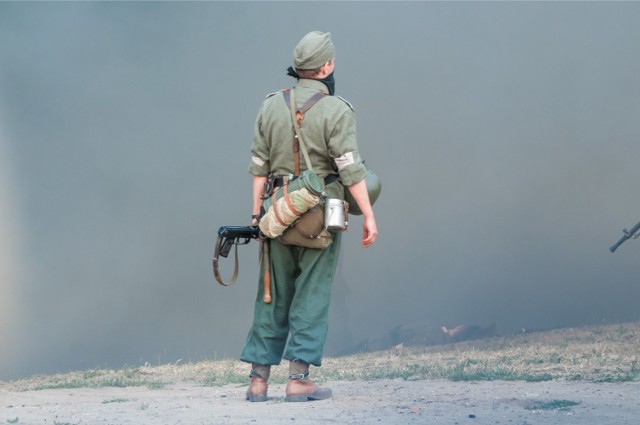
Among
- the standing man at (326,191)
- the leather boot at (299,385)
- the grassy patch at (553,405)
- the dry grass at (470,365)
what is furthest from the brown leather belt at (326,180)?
the dry grass at (470,365)

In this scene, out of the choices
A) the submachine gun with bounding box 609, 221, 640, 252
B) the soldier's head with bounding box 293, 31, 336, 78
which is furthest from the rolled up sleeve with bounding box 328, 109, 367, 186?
the submachine gun with bounding box 609, 221, 640, 252

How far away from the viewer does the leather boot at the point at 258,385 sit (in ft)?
17.6

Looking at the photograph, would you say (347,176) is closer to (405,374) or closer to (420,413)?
(420,413)

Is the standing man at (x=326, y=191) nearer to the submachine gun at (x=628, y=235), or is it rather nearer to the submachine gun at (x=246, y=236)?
the submachine gun at (x=246, y=236)

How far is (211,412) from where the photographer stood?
4949 millimetres

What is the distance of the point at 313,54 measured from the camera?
5156 millimetres

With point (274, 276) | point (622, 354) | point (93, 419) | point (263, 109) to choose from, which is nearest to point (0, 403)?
point (93, 419)

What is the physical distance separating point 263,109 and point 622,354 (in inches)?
137

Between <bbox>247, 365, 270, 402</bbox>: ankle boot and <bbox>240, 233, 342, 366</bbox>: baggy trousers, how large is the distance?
0.22ft

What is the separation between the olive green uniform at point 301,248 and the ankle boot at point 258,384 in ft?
0.20

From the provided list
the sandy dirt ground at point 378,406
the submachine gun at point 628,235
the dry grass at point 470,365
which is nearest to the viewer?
the sandy dirt ground at point 378,406

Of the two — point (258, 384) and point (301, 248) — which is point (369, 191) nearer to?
point (301, 248)

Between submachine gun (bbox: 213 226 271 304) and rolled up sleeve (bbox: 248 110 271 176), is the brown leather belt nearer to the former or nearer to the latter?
rolled up sleeve (bbox: 248 110 271 176)

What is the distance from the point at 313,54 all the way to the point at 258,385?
1.61 m
